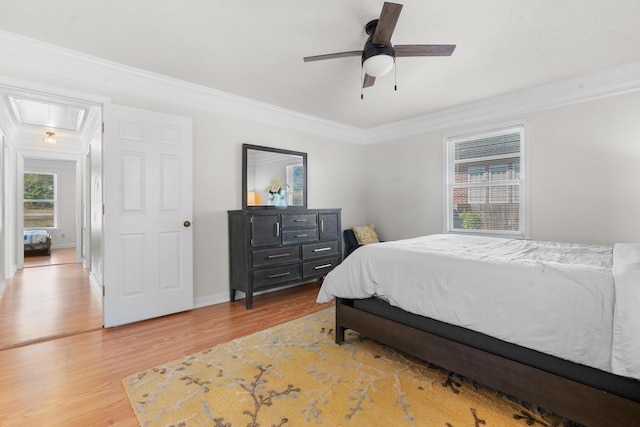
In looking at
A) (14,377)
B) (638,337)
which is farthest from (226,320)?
(638,337)

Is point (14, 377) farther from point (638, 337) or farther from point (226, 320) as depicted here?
point (638, 337)

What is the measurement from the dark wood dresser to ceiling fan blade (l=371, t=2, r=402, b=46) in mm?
2129

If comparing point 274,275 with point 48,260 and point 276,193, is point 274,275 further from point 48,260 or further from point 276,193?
point 48,260

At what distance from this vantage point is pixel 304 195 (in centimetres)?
455

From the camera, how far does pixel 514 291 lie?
160 cm

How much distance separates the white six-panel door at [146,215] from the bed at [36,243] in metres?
6.29

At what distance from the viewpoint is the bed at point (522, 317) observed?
4.33 ft

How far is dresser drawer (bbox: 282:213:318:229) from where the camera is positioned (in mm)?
3715

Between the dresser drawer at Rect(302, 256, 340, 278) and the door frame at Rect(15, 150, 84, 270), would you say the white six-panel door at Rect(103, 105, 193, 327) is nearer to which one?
the dresser drawer at Rect(302, 256, 340, 278)

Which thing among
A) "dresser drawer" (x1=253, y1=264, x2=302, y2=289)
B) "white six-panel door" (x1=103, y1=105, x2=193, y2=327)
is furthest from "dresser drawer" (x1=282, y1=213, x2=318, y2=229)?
"white six-panel door" (x1=103, y1=105, x2=193, y2=327)

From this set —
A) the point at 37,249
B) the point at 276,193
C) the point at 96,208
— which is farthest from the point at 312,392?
the point at 37,249

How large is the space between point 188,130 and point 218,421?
2.81 m

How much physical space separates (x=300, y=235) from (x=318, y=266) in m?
0.52

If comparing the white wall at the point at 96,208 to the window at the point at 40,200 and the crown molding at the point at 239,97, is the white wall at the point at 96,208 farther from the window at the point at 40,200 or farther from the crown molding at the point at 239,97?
the window at the point at 40,200
